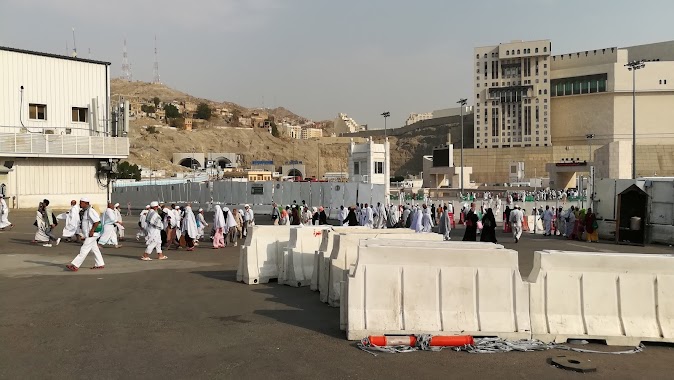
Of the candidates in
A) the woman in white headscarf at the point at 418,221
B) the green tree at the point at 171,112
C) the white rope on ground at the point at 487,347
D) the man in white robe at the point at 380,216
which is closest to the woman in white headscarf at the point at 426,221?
the woman in white headscarf at the point at 418,221

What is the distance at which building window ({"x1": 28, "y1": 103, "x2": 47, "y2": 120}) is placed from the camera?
3055 cm

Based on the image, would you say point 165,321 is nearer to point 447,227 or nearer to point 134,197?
point 447,227

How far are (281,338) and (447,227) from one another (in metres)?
16.7

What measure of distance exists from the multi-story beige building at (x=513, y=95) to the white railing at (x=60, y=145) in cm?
7224

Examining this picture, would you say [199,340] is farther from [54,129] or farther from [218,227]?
[54,129]

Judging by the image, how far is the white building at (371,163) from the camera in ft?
140

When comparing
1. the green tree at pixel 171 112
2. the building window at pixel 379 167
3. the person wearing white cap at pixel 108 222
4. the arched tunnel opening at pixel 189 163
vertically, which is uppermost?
the green tree at pixel 171 112

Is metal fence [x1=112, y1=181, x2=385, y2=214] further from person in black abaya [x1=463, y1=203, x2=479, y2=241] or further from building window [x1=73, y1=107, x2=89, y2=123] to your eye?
person in black abaya [x1=463, y1=203, x2=479, y2=241]

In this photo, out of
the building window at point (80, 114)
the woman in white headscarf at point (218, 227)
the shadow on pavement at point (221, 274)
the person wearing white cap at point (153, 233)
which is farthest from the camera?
the building window at point (80, 114)

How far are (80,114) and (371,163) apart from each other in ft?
63.9

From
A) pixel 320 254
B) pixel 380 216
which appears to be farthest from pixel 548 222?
pixel 320 254

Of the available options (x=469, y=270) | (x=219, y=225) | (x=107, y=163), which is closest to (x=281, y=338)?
(x=469, y=270)

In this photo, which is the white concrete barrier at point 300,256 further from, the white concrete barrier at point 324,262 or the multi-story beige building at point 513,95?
the multi-story beige building at point 513,95

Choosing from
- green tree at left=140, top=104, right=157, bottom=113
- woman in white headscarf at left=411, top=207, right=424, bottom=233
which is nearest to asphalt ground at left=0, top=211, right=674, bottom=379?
woman in white headscarf at left=411, top=207, right=424, bottom=233
